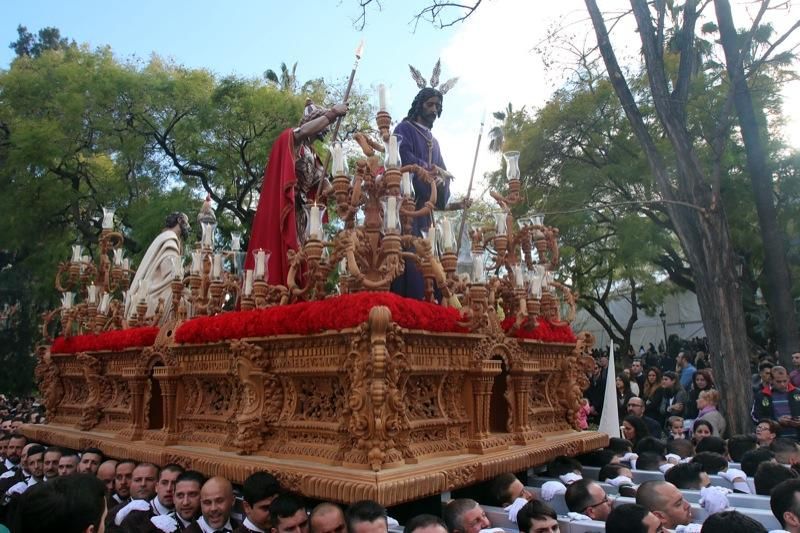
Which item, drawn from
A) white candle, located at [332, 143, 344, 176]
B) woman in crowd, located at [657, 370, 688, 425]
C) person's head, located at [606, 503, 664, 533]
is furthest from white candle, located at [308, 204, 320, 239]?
woman in crowd, located at [657, 370, 688, 425]

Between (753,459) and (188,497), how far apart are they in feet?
16.2

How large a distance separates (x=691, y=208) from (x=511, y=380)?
5.18 meters

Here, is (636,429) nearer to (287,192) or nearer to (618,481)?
(618,481)

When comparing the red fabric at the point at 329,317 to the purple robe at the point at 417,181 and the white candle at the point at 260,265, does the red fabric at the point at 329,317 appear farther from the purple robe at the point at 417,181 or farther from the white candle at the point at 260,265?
the purple robe at the point at 417,181

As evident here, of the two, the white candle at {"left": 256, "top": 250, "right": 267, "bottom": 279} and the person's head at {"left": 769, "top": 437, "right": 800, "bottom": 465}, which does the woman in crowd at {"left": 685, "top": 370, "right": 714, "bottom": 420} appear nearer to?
the person's head at {"left": 769, "top": 437, "right": 800, "bottom": 465}

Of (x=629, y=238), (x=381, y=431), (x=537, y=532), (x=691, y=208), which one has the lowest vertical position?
(x=537, y=532)

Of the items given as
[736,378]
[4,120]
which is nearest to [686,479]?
[736,378]

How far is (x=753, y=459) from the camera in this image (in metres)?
5.73

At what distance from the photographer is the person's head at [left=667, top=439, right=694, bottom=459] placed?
22.1 ft

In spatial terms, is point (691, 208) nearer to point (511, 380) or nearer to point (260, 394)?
point (511, 380)

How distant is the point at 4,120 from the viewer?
19109 mm

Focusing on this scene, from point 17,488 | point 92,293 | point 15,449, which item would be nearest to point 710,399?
point 92,293

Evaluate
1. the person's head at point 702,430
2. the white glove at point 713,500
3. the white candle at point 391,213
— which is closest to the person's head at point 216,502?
the white candle at point 391,213

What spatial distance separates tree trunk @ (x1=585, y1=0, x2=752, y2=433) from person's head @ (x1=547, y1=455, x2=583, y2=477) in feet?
13.1
